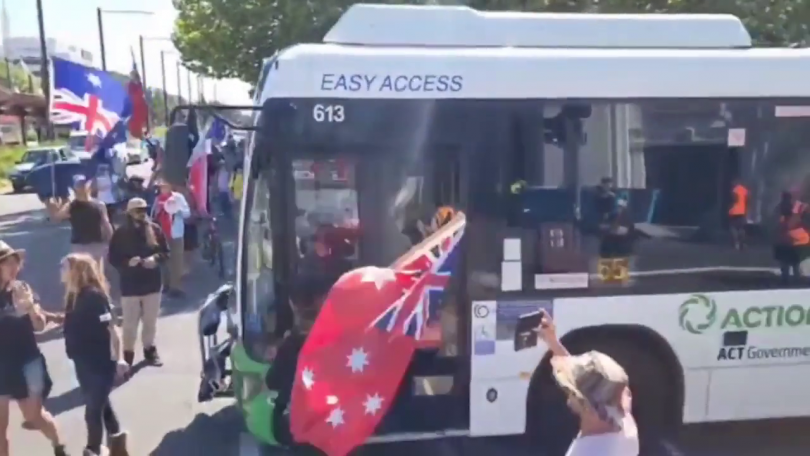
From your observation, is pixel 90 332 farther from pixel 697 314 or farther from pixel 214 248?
pixel 214 248

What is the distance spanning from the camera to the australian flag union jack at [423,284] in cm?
590

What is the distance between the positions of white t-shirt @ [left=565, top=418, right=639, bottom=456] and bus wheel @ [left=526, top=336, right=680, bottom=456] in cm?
304

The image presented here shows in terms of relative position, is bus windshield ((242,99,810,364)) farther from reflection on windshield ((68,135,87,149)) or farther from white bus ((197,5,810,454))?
reflection on windshield ((68,135,87,149))

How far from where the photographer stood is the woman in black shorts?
6188 mm

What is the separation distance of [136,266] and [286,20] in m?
12.6

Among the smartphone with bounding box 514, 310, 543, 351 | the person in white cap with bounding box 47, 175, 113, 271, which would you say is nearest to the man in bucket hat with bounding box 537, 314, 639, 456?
the smartphone with bounding box 514, 310, 543, 351

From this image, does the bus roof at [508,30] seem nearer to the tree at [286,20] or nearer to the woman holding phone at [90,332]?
the woman holding phone at [90,332]

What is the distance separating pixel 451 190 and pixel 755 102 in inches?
89.7

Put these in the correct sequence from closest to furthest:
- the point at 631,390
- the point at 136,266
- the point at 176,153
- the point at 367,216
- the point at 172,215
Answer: the point at 176,153
the point at 367,216
the point at 631,390
the point at 136,266
the point at 172,215

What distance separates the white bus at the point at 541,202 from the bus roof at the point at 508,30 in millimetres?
22

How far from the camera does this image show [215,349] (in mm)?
7352

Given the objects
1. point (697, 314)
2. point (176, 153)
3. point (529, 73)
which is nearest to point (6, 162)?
point (176, 153)

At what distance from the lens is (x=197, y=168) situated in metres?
7.34

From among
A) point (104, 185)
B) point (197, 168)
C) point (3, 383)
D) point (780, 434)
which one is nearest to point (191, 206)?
point (104, 185)
